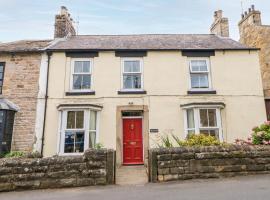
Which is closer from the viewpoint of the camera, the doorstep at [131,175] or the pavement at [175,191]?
the pavement at [175,191]

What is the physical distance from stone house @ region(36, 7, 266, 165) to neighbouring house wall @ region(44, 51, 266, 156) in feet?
0.15

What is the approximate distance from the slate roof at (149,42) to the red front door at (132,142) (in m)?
3.91

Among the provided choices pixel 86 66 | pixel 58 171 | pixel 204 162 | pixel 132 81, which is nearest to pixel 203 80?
pixel 132 81

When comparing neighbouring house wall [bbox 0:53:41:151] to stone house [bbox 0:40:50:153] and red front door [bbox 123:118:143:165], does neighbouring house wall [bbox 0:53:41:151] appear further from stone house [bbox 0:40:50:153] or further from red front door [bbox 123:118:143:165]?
red front door [bbox 123:118:143:165]

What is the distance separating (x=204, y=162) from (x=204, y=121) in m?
4.73

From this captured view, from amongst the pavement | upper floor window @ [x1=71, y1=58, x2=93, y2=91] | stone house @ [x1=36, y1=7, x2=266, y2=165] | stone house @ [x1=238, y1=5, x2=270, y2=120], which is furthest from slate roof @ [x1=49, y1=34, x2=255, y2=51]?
the pavement

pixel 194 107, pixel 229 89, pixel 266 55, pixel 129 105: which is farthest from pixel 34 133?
pixel 266 55

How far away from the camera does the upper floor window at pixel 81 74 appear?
41.3 ft

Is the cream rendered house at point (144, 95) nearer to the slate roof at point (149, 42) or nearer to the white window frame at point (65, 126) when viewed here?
the white window frame at point (65, 126)

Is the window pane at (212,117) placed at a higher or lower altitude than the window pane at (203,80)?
lower

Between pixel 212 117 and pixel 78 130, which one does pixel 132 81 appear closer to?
pixel 78 130

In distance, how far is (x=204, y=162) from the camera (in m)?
7.57

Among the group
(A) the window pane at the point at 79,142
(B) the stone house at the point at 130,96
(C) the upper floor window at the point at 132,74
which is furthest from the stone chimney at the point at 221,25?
(A) the window pane at the point at 79,142

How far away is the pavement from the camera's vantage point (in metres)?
5.79
